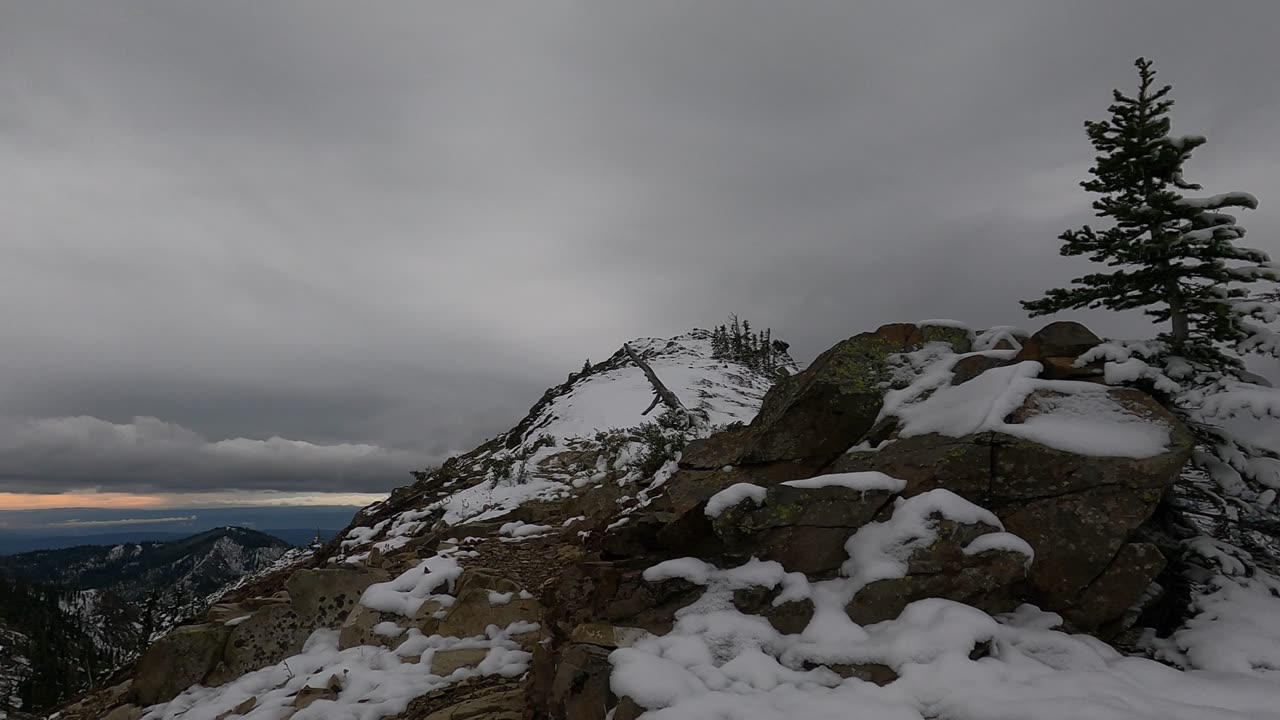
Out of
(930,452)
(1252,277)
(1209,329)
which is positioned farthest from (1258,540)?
(930,452)

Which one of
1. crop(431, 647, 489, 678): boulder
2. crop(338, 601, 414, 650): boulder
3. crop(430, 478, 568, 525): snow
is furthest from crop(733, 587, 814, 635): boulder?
crop(430, 478, 568, 525): snow

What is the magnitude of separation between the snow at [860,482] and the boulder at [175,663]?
8.54 meters

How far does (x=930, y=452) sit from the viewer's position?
7020mm

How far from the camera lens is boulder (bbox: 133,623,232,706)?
7.88m

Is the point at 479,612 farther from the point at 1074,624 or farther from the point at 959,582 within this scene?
the point at 1074,624

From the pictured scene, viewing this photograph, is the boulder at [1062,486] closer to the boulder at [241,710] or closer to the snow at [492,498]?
the boulder at [241,710]

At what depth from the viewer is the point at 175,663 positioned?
799 cm

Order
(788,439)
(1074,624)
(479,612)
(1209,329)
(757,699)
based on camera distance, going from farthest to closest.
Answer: (788,439) → (479,612) → (1209,329) → (1074,624) → (757,699)

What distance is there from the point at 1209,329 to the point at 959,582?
5561 mm

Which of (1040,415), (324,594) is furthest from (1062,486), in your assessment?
(324,594)

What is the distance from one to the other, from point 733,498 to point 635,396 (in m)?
21.6

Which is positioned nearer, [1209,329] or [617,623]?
[617,623]

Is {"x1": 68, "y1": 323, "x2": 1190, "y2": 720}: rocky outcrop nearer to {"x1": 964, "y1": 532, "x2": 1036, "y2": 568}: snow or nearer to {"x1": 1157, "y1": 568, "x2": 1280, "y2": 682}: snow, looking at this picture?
{"x1": 964, "y1": 532, "x2": 1036, "y2": 568}: snow

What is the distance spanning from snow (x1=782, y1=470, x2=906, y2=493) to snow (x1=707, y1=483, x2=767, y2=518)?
17.3 inches
